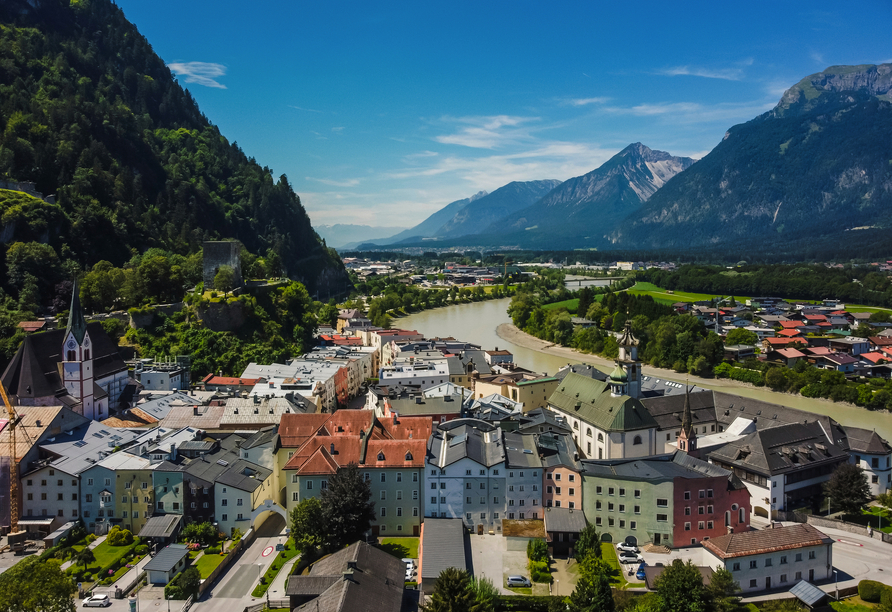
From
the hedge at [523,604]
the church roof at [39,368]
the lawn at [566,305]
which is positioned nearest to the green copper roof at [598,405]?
the hedge at [523,604]

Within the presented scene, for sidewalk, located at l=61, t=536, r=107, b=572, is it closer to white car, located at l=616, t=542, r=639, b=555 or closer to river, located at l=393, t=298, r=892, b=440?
white car, located at l=616, t=542, r=639, b=555

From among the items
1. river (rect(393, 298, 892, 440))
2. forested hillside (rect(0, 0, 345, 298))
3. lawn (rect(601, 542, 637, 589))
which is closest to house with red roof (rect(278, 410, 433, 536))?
lawn (rect(601, 542, 637, 589))

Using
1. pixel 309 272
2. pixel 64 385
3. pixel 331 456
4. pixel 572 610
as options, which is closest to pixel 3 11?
pixel 309 272

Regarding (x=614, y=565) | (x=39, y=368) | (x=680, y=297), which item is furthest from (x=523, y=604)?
(x=680, y=297)

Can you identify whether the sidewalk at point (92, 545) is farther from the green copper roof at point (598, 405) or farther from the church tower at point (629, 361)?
the church tower at point (629, 361)

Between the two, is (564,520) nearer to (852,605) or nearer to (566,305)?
(852,605)

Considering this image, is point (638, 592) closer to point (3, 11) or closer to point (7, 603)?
point (7, 603)
